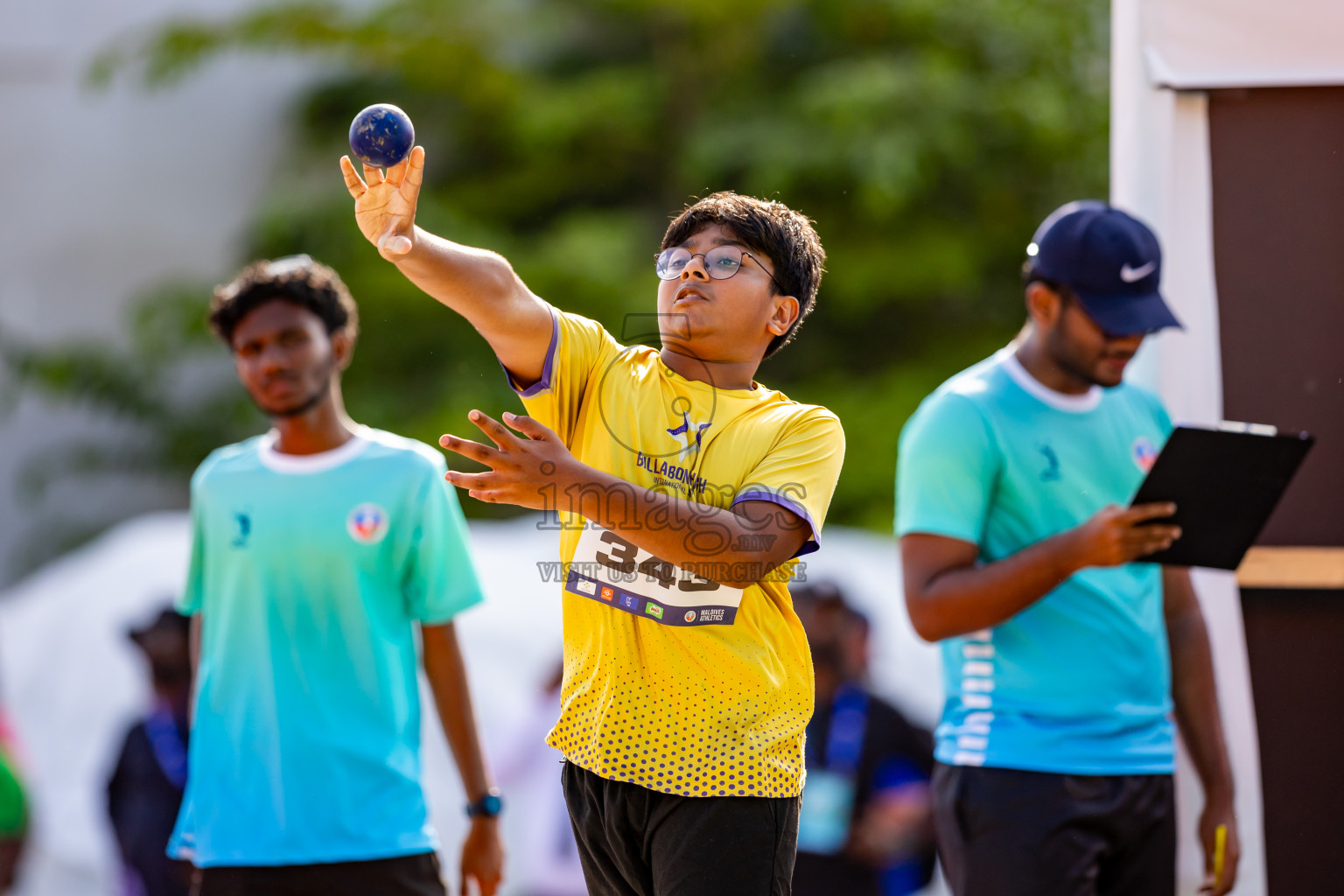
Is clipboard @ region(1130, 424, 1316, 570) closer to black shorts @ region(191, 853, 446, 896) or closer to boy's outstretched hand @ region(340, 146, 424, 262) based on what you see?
boy's outstretched hand @ region(340, 146, 424, 262)

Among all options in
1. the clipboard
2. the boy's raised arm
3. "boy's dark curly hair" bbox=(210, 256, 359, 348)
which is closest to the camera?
the boy's raised arm

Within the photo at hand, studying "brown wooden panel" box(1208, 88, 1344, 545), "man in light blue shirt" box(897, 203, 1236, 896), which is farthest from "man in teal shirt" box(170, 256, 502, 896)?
"brown wooden panel" box(1208, 88, 1344, 545)

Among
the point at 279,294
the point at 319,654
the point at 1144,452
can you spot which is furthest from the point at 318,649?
the point at 1144,452

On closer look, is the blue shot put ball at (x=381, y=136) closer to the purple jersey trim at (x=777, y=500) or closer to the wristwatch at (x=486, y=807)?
the purple jersey trim at (x=777, y=500)

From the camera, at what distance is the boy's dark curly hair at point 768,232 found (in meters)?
2.13

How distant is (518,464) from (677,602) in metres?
0.40

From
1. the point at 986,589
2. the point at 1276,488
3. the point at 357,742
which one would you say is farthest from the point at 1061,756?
the point at 357,742

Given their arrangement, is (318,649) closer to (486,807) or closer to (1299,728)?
(486,807)

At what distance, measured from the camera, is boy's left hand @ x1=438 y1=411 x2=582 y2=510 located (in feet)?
5.71

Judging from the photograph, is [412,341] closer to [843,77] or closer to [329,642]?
[843,77]

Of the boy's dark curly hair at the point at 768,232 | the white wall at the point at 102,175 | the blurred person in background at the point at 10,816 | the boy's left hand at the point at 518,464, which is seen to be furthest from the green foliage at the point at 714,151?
the boy's left hand at the point at 518,464

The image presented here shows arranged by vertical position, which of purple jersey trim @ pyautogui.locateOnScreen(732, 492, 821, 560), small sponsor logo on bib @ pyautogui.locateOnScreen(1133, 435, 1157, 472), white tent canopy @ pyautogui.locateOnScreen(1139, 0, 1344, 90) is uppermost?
white tent canopy @ pyautogui.locateOnScreen(1139, 0, 1344, 90)

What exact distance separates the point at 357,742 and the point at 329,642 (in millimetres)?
232

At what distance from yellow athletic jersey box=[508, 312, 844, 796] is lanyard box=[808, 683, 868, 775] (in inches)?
121
